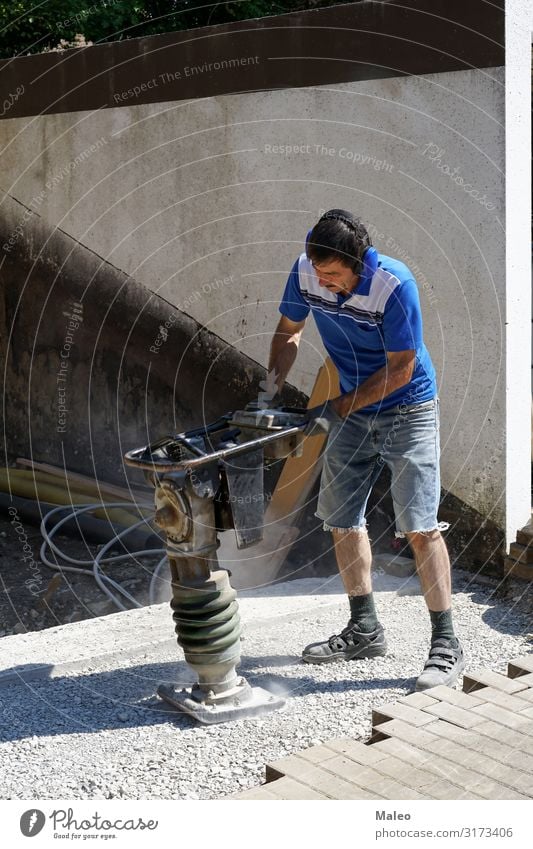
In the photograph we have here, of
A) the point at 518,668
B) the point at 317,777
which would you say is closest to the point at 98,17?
the point at 518,668

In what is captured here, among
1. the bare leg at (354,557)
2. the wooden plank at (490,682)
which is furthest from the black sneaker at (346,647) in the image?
the wooden plank at (490,682)

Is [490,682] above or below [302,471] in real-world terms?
below

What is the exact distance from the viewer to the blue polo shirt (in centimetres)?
342

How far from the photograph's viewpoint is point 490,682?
3.27m

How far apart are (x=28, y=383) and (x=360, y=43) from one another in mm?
3362

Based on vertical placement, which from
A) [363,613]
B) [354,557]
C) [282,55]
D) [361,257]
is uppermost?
[282,55]

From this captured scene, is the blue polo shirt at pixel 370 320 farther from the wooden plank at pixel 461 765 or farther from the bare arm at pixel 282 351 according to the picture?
the wooden plank at pixel 461 765

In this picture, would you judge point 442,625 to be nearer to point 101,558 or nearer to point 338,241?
point 338,241

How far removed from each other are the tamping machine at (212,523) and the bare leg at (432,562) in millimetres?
589

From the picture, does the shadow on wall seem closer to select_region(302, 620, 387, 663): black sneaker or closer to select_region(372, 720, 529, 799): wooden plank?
select_region(302, 620, 387, 663): black sneaker

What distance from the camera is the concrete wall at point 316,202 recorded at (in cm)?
444

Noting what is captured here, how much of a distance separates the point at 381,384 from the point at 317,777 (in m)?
1.27

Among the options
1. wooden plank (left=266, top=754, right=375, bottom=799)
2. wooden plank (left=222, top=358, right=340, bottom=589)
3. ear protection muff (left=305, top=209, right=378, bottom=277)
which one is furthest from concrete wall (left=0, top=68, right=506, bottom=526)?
wooden plank (left=266, top=754, right=375, bottom=799)

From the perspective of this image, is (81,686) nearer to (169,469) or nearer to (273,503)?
(169,469)
